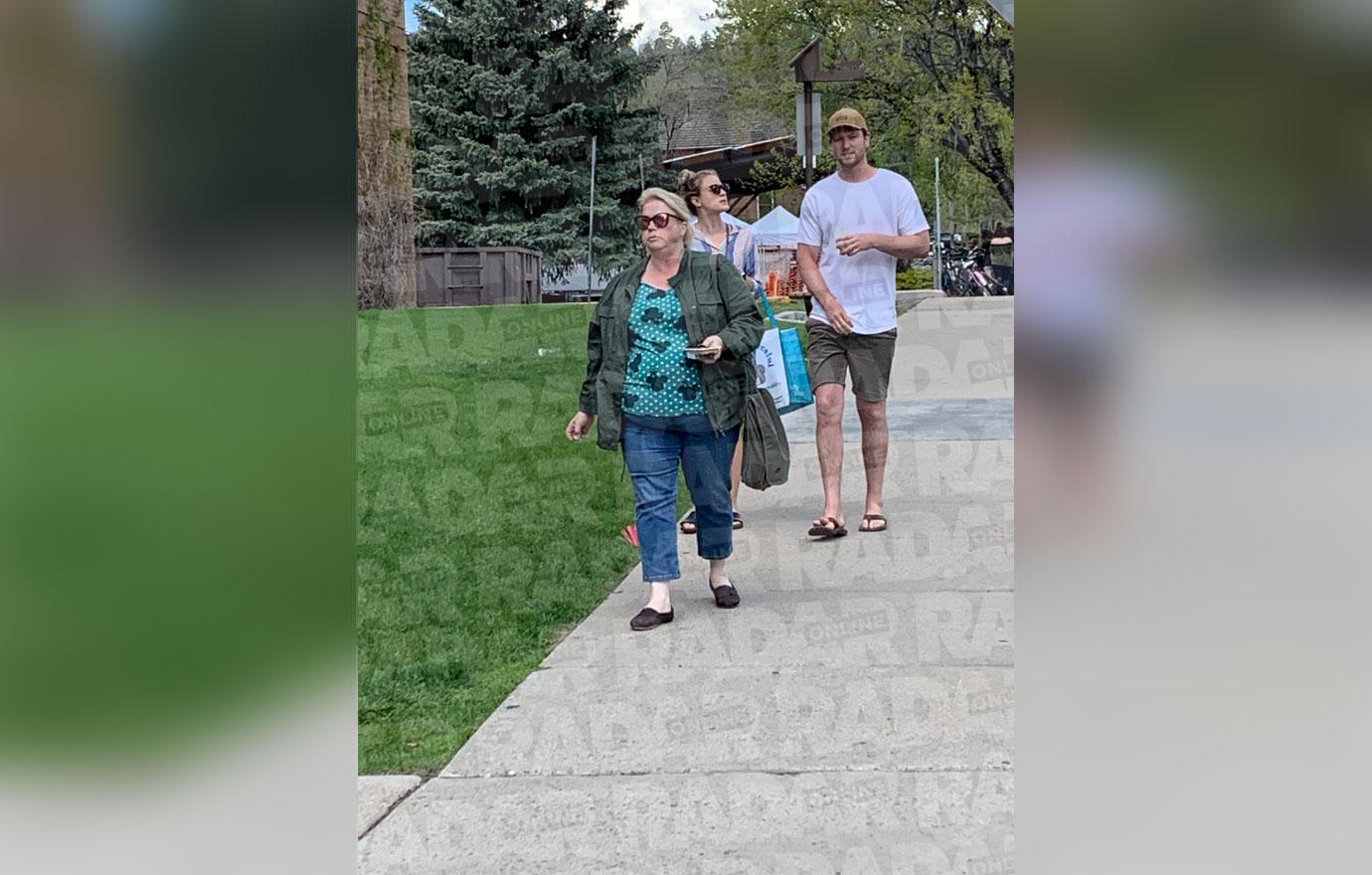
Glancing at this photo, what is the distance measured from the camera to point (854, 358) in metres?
6.64

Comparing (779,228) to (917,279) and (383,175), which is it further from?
(917,279)

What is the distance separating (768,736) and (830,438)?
9.27 feet

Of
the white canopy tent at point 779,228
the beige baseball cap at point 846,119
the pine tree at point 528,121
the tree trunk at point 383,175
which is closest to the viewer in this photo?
the beige baseball cap at point 846,119

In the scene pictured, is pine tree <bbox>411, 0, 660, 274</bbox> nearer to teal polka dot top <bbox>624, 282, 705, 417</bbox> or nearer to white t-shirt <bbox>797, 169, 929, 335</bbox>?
white t-shirt <bbox>797, 169, 929, 335</bbox>

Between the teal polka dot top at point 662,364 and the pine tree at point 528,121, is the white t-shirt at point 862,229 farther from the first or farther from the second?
the pine tree at point 528,121

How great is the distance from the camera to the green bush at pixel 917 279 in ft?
94.6

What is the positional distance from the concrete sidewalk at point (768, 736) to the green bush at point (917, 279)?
74.0 feet

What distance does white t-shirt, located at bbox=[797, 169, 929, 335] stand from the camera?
21.3 ft

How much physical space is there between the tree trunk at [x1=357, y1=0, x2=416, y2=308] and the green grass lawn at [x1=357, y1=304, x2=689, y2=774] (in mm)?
1136

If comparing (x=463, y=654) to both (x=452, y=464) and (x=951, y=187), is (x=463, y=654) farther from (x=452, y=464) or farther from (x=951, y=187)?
(x=951, y=187)

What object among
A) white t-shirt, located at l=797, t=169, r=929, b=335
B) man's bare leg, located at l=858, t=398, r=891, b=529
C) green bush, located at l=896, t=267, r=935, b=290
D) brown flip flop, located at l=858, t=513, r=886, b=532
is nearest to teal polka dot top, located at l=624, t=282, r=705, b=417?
white t-shirt, located at l=797, t=169, r=929, b=335

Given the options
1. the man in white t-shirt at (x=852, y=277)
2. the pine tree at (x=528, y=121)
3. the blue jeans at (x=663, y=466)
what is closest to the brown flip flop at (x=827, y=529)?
the man in white t-shirt at (x=852, y=277)
